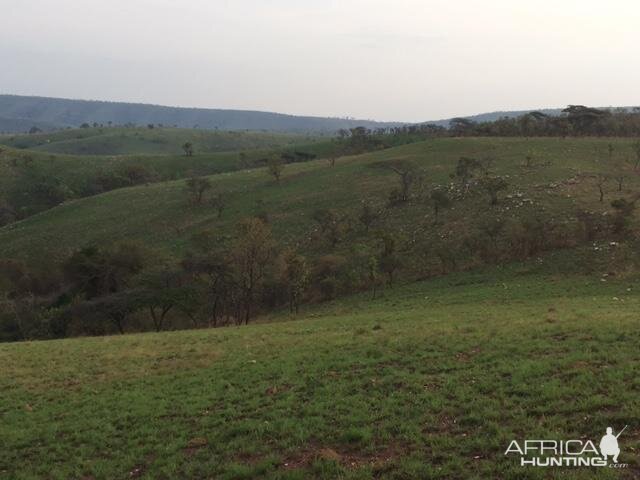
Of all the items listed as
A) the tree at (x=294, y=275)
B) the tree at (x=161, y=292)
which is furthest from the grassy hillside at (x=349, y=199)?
the tree at (x=161, y=292)

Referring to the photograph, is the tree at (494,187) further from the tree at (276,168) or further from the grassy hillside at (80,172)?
the grassy hillside at (80,172)

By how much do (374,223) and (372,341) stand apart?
4267 centimetres

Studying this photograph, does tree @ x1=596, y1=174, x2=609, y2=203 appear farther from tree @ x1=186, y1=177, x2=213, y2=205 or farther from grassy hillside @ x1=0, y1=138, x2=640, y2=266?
tree @ x1=186, y1=177, x2=213, y2=205

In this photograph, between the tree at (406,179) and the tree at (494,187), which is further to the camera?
the tree at (406,179)

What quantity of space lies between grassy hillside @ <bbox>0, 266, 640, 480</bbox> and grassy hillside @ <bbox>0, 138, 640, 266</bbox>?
35.5 m

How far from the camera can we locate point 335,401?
14641 millimetres

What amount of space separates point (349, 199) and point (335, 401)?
61.6 m

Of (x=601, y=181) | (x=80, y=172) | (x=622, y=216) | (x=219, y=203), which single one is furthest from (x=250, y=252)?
(x=80, y=172)

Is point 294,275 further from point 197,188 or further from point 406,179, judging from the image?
point 197,188

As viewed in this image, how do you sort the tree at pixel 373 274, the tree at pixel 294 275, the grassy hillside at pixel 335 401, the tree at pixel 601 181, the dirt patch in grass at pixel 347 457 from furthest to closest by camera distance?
the tree at pixel 601 181 → the tree at pixel 373 274 → the tree at pixel 294 275 → the grassy hillside at pixel 335 401 → the dirt patch in grass at pixel 347 457

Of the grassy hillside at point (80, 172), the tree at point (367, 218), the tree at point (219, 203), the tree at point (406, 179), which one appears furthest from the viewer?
the grassy hillside at point (80, 172)

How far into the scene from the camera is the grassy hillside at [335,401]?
11.3 metres

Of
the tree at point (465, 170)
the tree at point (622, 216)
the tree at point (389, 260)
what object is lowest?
the tree at point (389, 260)

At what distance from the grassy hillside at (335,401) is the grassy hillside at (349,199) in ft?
116
